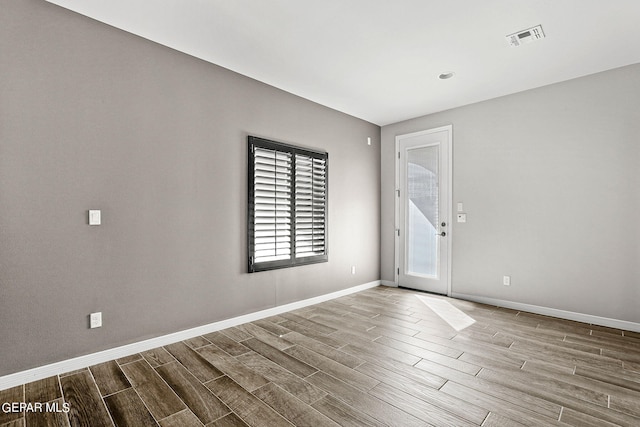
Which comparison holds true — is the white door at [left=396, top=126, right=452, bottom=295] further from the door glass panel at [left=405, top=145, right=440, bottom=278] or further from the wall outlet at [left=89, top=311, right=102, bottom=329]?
the wall outlet at [left=89, top=311, right=102, bottom=329]

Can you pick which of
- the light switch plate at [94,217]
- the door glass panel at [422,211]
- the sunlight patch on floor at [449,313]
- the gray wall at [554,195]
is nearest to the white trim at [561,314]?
the gray wall at [554,195]

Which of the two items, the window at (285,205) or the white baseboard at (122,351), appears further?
the window at (285,205)

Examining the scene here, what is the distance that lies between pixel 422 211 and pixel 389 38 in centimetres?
285

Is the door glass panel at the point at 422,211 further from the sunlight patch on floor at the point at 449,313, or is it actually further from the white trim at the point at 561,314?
the white trim at the point at 561,314

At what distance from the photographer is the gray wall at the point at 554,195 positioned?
3.47m

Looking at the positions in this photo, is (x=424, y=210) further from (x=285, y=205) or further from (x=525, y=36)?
(x=525, y=36)

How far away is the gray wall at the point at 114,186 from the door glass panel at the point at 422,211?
236 centimetres

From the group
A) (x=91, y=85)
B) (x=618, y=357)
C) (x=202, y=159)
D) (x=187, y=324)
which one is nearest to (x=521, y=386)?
(x=618, y=357)

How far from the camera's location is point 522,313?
402 cm

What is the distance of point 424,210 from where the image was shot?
5086 millimetres

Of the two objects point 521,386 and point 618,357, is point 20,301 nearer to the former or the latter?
point 521,386

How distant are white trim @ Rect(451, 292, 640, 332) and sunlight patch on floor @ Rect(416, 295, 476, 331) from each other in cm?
46

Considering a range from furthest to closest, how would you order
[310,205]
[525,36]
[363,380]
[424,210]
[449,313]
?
[424,210]
[310,205]
[449,313]
[525,36]
[363,380]

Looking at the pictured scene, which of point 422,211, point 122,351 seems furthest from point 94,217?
point 422,211
